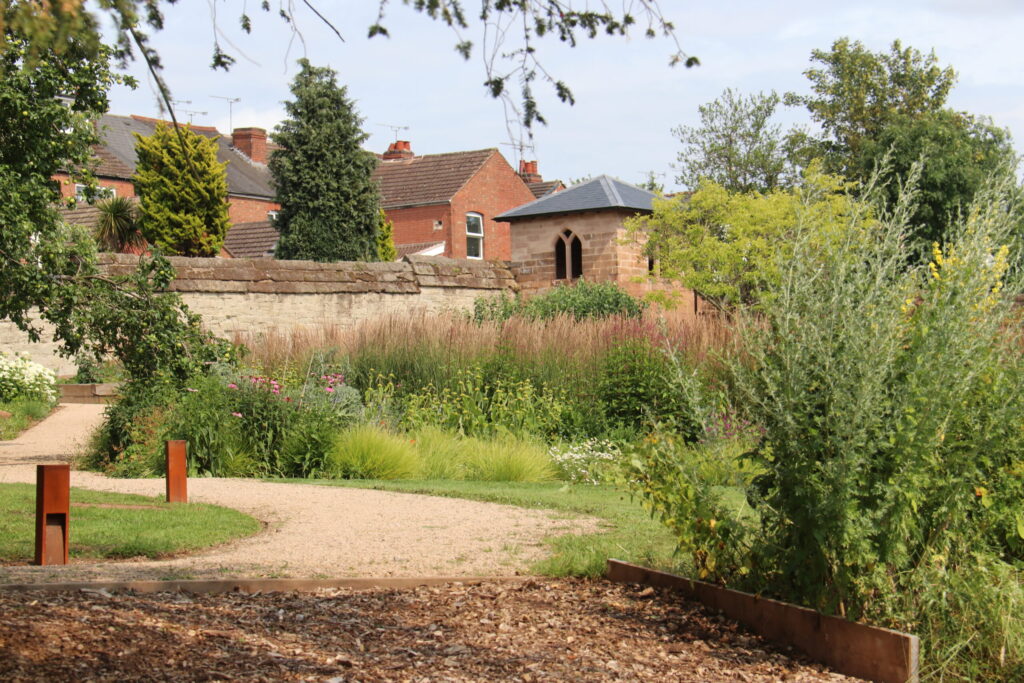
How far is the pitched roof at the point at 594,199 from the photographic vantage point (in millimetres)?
25781

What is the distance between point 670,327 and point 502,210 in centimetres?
3000

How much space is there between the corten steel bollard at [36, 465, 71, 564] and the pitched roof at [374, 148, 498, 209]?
3595 cm

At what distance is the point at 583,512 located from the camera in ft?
29.0

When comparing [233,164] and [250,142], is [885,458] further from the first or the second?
[250,142]

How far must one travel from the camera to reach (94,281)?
1227 cm

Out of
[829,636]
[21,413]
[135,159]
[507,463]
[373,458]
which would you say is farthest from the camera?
[135,159]

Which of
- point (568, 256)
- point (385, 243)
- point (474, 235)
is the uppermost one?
point (474, 235)

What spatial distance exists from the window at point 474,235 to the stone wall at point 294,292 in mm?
20798

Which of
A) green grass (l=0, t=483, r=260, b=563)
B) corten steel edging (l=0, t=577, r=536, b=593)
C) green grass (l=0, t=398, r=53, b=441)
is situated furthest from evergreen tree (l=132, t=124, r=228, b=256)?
corten steel edging (l=0, t=577, r=536, b=593)

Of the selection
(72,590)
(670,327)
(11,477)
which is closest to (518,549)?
(72,590)

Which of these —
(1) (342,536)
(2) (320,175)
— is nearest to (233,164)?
(2) (320,175)

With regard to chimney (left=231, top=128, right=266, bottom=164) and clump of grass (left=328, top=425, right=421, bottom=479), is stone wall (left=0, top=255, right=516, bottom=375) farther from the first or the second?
chimney (left=231, top=128, right=266, bottom=164)

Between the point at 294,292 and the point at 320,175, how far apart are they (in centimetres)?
1003

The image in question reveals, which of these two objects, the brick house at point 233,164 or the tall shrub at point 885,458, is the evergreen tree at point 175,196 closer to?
the brick house at point 233,164
